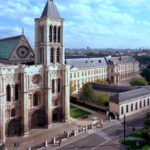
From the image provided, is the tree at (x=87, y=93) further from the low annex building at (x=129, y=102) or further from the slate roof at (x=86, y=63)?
the slate roof at (x=86, y=63)

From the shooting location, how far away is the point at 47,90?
3962 cm

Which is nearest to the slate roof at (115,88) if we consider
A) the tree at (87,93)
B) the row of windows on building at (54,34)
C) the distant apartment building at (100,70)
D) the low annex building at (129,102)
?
the low annex building at (129,102)

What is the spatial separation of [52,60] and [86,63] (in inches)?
1521

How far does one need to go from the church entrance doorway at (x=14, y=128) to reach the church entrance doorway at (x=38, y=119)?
133 inches

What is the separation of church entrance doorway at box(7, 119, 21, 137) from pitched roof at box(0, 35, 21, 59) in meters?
14.4

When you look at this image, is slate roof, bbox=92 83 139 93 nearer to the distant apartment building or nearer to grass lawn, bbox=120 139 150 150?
the distant apartment building

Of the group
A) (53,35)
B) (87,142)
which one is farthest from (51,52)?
(87,142)

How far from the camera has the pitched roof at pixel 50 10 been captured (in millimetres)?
40153

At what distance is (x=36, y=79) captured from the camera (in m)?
39.2

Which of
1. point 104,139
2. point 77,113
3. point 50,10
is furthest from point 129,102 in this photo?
point 50,10

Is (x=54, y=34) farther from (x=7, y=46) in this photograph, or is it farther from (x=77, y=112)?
(x=77, y=112)

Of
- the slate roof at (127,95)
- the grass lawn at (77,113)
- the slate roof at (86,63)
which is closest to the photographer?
the slate roof at (127,95)

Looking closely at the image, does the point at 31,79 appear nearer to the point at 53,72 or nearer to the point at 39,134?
the point at 53,72

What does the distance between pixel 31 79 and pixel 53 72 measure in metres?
5.38
